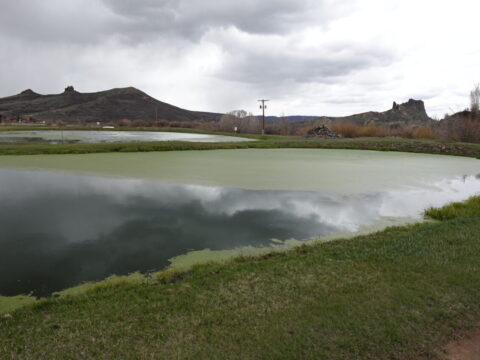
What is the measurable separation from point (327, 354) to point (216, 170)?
30.0 feet

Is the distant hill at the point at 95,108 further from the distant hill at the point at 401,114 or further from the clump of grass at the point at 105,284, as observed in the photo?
the clump of grass at the point at 105,284

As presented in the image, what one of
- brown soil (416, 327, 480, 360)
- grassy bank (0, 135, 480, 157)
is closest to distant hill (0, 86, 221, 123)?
grassy bank (0, 135, 480, 157)

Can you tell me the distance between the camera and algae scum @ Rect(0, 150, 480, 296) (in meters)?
4.38

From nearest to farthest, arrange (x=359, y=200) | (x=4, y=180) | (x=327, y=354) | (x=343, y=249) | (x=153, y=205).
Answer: (x=327, y=354) < (x=343, y=249) < (x=153, y=205) < (x=359, y=200) < (x=4, y=180)

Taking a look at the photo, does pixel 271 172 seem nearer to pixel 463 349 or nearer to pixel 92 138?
pixel 463 349

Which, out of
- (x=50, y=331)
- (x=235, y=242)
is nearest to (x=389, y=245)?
(x=235, y=242)

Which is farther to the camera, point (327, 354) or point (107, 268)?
point (107, 268)

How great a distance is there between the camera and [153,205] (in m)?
6.90

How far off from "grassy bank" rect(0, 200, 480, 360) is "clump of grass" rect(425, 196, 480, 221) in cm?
221

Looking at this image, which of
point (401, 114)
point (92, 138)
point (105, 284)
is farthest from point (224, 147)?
point (401, 114)

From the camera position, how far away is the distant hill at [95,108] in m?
115

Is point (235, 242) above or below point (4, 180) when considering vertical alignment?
below

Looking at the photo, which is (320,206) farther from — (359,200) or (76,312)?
(76,312)

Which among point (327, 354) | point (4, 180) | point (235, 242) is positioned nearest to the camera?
point (327, 354)
